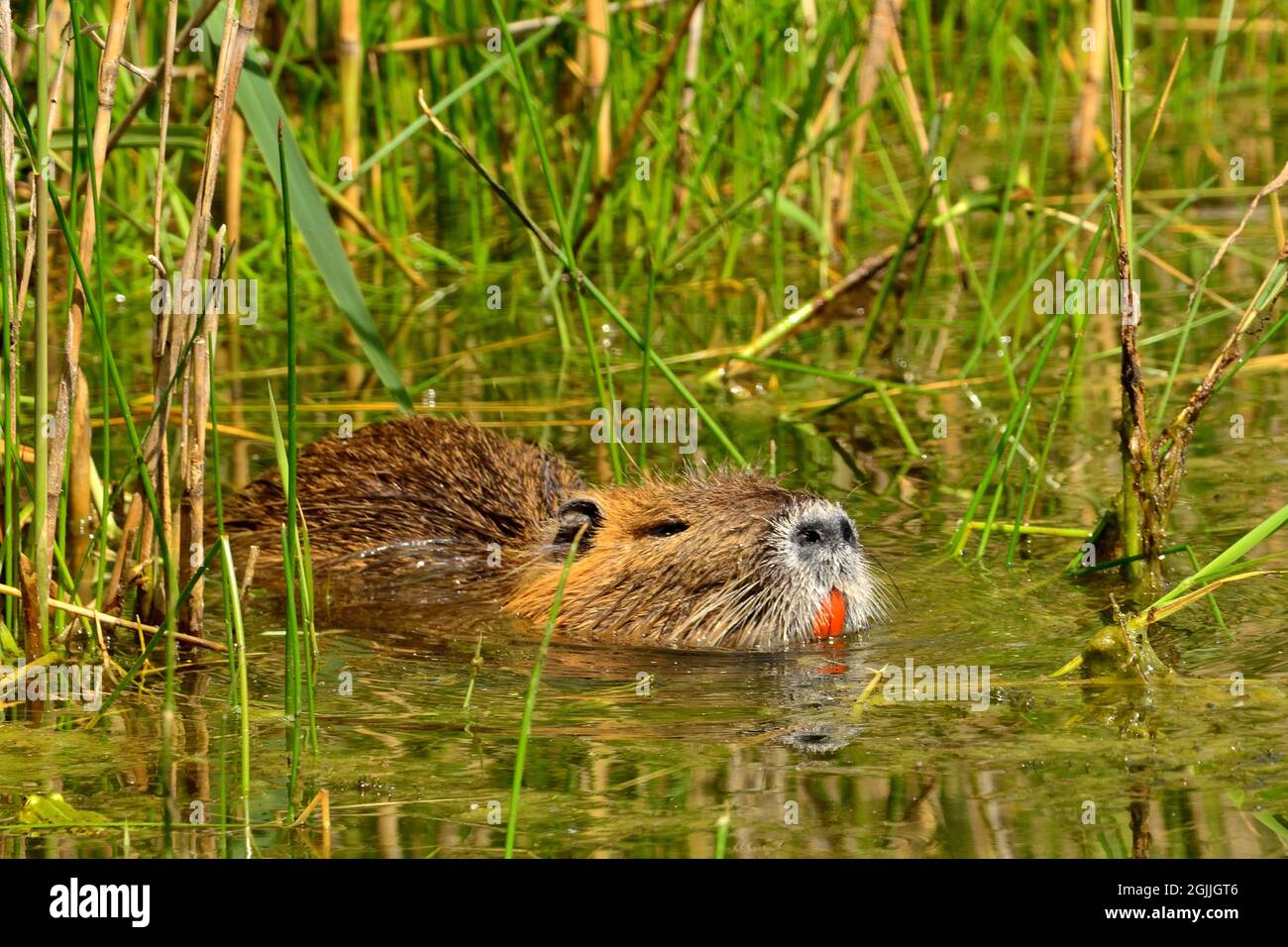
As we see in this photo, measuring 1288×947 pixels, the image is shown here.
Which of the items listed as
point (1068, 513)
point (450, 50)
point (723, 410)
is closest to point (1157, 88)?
point (450, 50)

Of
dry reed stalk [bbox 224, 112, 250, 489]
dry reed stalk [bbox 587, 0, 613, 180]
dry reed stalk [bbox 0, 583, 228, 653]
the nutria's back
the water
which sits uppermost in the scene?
dry reed stalk [bbox 587, 0, 613, 180]

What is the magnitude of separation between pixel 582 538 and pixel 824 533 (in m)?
0.67

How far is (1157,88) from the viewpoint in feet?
27.1

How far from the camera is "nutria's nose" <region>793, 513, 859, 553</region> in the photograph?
12.2 ft

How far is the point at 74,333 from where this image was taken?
3248mm

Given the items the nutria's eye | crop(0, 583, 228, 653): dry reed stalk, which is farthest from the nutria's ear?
crop(0, 583, 228, 653): dry reed stalk

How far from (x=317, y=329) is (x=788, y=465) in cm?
202

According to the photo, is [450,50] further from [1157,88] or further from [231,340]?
[1157,88]

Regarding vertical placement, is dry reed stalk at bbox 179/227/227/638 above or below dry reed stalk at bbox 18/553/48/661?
above

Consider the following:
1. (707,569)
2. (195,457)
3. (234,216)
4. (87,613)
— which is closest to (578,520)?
(707,569)

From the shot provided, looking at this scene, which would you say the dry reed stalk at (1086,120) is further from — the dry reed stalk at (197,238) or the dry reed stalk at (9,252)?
the dry reed stalk at (9,252)

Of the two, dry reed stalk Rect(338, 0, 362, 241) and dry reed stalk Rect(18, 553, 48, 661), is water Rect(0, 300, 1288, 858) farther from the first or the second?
dry reed stalk Rect(338, 0, 362, 241)

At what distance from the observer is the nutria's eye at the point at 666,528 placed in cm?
402

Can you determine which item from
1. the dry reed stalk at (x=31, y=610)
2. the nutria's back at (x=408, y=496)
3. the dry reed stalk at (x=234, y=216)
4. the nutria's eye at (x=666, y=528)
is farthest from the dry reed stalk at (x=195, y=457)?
the dry reed stalk at (x=234, y=216)
